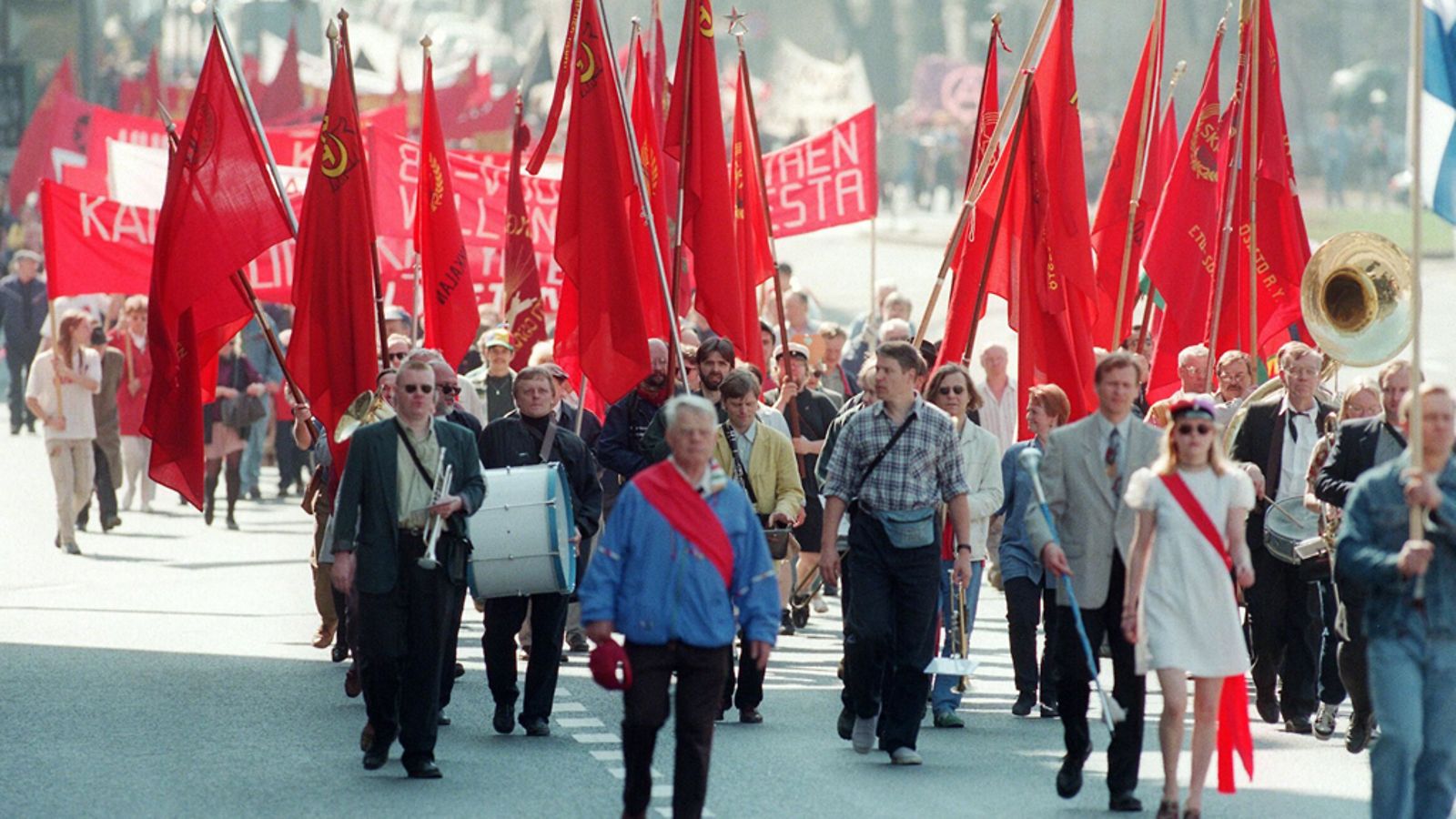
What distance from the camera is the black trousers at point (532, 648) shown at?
11.4m

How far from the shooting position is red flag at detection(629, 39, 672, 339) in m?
14.5

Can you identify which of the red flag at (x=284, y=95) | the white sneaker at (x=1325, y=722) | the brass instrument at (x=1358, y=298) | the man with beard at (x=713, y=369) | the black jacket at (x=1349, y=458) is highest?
the red flag at (x=284, y=95)

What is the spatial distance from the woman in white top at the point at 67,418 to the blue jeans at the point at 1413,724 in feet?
43.0

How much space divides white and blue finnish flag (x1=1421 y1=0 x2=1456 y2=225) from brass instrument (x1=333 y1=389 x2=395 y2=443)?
16.0 feet

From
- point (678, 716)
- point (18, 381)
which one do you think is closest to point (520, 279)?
point (678, 716)

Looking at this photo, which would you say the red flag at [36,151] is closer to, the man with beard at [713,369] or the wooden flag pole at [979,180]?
the wooden flag pole at [979,180]

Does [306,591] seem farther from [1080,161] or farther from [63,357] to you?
[1080,161]

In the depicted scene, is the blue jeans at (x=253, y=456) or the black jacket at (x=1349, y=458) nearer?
the black jacket at (x=1349, y=458)

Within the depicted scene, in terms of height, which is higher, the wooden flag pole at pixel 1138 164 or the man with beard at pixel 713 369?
the wooden flag pole at pixel 1138 164

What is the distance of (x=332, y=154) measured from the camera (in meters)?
13.1

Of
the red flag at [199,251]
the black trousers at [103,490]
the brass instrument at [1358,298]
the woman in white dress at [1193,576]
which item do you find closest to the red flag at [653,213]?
the red flag at [199,251]

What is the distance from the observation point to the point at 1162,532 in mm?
9062

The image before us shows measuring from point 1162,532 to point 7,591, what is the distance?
Result: 9998mm

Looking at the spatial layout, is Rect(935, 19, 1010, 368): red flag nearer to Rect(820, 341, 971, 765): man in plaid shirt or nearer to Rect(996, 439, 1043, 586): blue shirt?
Rect(996, 439, 1043, 586): blue shirt
